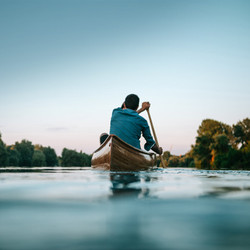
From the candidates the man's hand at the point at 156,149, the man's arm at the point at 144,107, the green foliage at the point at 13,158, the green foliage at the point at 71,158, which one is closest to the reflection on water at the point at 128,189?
the man's hand at the point at 156,149

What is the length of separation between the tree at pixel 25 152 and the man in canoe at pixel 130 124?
256ft

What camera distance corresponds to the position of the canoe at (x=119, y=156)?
7105mm

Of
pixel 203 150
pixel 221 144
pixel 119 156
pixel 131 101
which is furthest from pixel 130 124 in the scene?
pixel 203 150

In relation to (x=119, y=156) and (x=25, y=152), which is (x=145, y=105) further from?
(x=25, y=152)

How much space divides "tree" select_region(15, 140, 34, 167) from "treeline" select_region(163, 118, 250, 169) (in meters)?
48.0

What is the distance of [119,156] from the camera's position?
23.7ft

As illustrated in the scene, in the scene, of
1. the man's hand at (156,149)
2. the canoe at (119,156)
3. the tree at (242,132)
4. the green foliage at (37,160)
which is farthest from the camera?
the green foliage at (37,160)

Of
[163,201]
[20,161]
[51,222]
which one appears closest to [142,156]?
[163,201]

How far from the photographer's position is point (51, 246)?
2.94ft

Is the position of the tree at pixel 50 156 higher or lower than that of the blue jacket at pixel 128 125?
lower

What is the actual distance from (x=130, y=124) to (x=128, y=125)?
2.2 inches

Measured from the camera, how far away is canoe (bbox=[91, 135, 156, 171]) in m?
7.11

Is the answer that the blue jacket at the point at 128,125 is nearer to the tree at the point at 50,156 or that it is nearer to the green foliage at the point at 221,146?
the green foliage at the point at 221,146

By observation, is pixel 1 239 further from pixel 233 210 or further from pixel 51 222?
pixel 233 210
